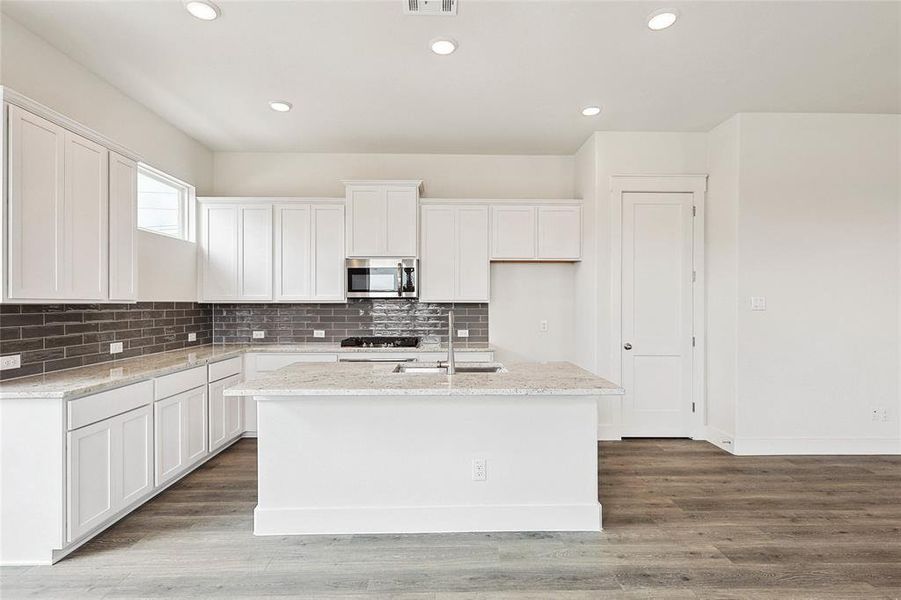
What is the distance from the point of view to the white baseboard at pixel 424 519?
8.46 ft

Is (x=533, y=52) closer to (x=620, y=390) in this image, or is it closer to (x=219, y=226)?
(x=620, y=390)

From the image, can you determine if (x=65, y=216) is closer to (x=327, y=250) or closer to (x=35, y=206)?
(x=35, y=206)

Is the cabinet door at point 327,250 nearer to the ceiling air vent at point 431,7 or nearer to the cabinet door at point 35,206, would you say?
the cabinet door at point 35,206

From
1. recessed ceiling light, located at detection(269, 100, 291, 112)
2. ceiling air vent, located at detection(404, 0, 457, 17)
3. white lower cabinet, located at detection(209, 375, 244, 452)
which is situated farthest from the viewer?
white lower cabinet, located at detection(209, 375, 244, 452)

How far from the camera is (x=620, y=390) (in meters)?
2.37

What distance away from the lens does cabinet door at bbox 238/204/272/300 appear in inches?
182

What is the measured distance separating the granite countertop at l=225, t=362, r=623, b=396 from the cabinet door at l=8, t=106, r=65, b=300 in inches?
47.2

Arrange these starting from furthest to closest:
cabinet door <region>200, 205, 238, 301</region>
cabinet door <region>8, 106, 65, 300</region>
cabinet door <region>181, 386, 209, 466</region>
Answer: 1. cabinet door <region>200, 205, 238, 301</region>
2. cabinet door <region>181, 386, 209, 466</region>
3. cabinet door <region>8, 106, 65, 300</region>

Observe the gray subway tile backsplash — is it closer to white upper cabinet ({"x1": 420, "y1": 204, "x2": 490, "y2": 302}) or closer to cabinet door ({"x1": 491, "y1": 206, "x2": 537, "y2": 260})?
white upper cabinet ({"x1": 420, "y1": 204, "x2": 490, "y2": 302})

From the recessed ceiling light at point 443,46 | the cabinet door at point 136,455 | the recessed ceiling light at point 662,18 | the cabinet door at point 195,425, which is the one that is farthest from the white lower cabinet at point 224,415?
the recessed ceiling light at point 662,18

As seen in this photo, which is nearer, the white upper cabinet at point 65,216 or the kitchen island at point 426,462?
the white upper cabinet at point 65,216

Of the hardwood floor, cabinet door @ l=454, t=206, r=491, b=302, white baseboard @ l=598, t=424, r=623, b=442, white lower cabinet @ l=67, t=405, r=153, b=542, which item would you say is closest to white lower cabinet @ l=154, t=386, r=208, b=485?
white lower cabinet @ l=67, t=405, r=153, b=542

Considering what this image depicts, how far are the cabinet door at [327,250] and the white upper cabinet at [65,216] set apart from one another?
175cm

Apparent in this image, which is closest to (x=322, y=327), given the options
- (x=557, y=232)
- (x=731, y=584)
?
(x=557, y=232)
